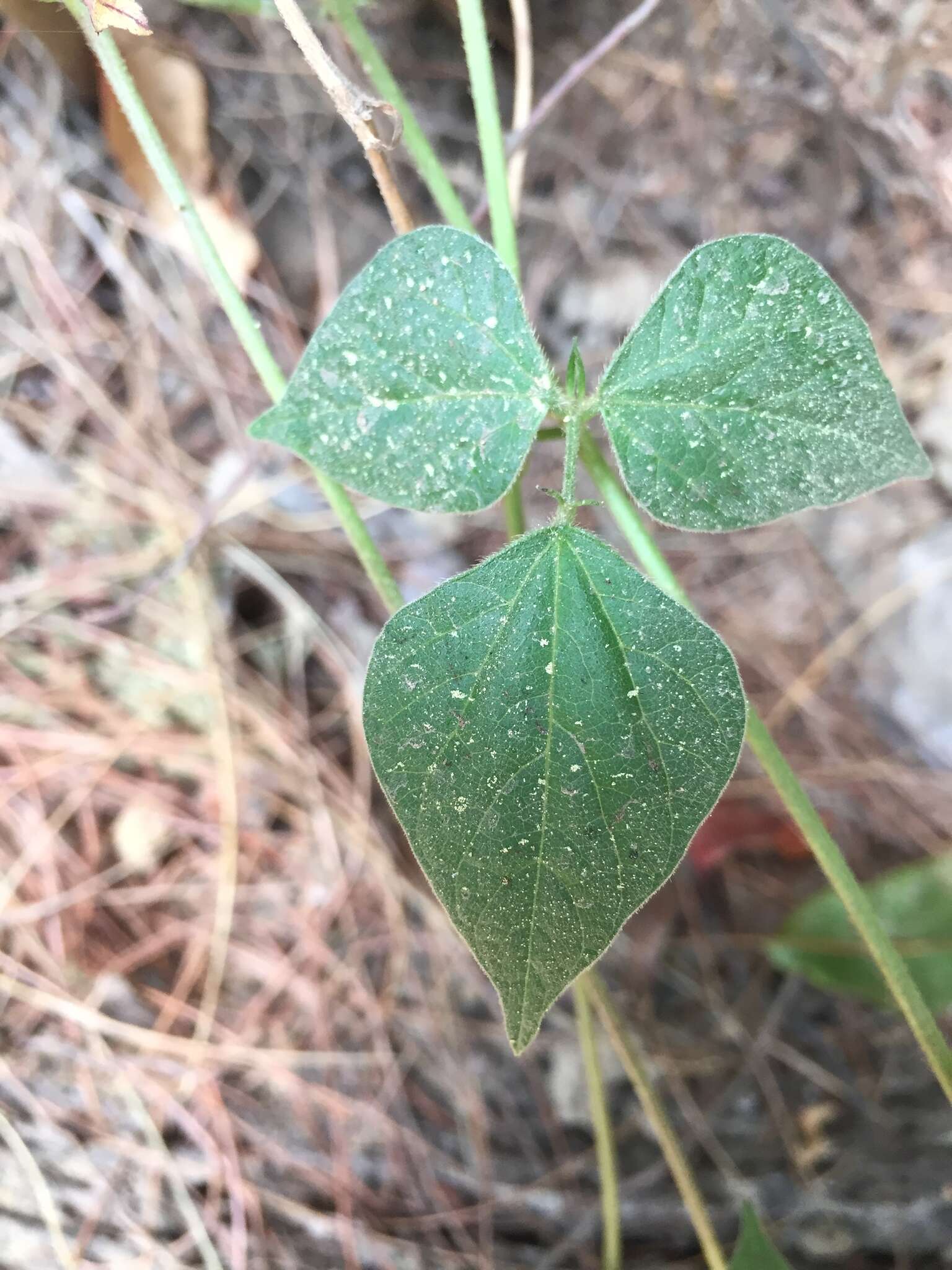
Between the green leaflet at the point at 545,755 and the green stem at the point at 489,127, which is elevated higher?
the green stem at the point at 489,127

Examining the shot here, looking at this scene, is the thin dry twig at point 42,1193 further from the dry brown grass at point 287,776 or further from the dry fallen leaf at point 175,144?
the dry fallen leaf at point 175,144

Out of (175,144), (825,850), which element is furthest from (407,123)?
(825,850)

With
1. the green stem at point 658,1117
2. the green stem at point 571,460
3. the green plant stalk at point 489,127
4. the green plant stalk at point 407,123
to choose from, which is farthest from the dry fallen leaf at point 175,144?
the green stem at point 658,1117

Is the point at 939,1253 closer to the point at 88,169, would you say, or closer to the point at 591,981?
the point at 591,981

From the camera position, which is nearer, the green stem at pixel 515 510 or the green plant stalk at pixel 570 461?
the green plant stalk at pixel 570 461

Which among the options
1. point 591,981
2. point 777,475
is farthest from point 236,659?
point 777,475

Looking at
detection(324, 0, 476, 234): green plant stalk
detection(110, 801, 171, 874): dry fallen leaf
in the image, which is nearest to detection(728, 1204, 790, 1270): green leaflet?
detection(110, 801, 171, 874): dry fallen leaf
